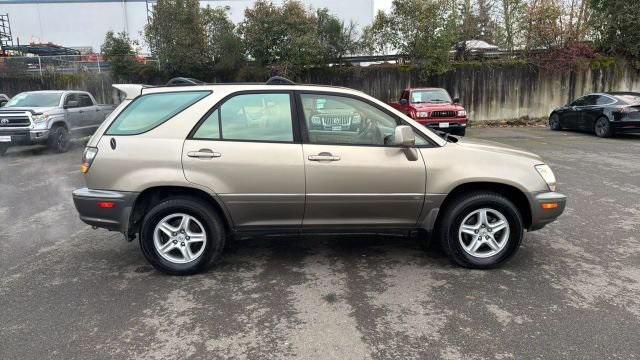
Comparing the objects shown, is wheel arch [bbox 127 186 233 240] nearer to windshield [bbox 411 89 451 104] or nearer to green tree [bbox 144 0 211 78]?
windshield [bbox 411 89 451 104]

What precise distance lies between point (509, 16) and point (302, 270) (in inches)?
783

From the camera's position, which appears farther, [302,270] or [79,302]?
[302,270]

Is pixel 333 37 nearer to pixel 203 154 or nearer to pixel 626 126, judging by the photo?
pixel 626 126

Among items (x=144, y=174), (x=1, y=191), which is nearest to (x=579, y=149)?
(x=144, y=174)

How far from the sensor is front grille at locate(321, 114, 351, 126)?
4.36 m

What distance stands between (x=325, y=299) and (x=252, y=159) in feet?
4.46

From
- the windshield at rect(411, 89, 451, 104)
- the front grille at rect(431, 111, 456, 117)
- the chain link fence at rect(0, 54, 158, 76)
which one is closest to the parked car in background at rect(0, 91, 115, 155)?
the chain link fence at rect(0, 54, 158, 76)

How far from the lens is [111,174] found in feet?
13.9

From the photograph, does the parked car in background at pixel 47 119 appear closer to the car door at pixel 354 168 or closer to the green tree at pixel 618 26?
the car door at pixel 354 168

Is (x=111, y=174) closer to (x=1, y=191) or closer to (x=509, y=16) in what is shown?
(x=1, y=191)

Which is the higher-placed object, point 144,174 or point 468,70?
point 468,70

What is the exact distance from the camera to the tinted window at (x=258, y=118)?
4273 millimetres

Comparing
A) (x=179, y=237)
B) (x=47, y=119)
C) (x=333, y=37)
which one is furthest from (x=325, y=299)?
(x=333, y=37)

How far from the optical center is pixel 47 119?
12.7m
